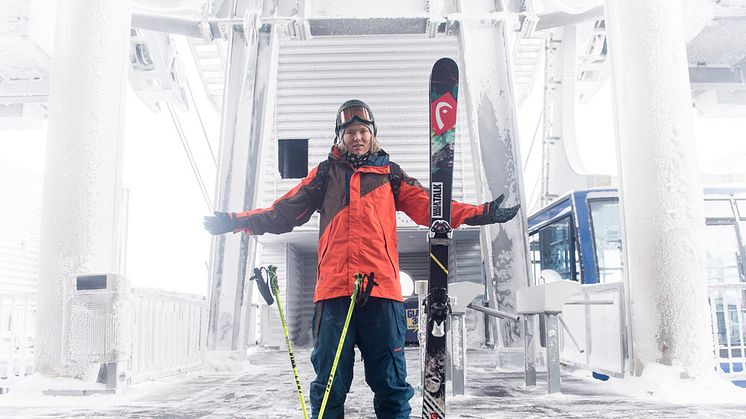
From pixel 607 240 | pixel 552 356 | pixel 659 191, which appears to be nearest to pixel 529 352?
pixel 552 356

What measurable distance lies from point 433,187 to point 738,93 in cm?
1342

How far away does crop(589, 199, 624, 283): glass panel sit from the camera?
8508 mm

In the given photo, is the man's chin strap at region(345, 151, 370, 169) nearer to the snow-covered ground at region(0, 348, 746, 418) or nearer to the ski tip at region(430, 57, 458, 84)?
the ski tip at region(430, 57, 458, 84)

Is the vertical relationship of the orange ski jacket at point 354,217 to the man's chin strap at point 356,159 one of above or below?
below

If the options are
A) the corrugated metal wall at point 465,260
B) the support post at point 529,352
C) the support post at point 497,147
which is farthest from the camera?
the corrugated metal wall at point 465,260

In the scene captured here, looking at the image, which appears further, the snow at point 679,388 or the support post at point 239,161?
the support post at point 239,161

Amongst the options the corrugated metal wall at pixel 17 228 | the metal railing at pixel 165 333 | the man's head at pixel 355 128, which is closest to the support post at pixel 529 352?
the man's head at pixel 355 128

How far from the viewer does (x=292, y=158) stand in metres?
12.6

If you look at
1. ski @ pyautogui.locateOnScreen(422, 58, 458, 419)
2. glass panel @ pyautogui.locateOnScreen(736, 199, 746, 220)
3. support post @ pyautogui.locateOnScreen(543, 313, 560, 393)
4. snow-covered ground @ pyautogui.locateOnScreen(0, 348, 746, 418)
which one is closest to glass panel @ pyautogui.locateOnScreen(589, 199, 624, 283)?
glass panel @ pyautogui.locateOnScreen(736, 199, 746, 220)

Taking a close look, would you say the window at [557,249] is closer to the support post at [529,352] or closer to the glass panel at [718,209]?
the glass panel at [718,209]

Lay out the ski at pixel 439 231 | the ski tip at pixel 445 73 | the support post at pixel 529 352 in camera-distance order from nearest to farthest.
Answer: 1. the ski at pixel 439 231
2. the ski tip at pixel 445 73
3. the support post at pixel 529 352

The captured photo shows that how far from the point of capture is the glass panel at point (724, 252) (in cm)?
898

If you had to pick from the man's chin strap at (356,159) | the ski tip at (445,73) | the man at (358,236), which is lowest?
the man at (358,236)

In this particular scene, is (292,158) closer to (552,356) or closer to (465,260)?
(465,260)
